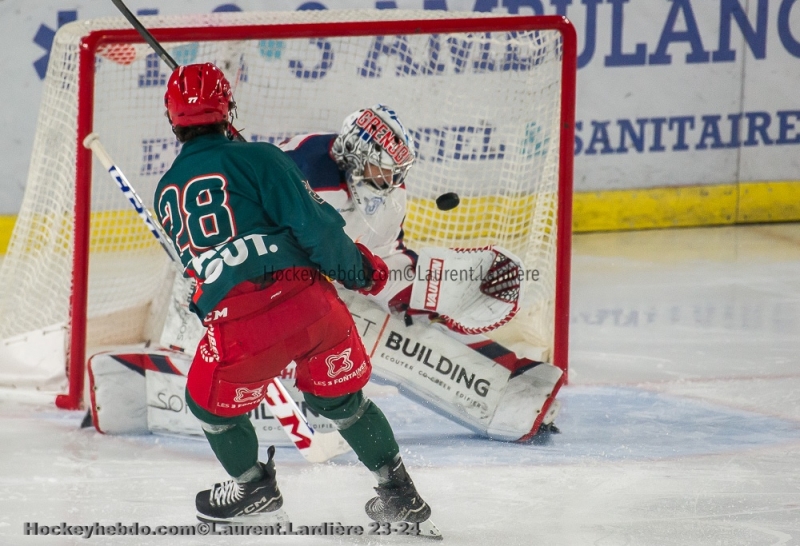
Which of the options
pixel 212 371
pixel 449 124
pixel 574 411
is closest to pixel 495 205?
pixel 449 124

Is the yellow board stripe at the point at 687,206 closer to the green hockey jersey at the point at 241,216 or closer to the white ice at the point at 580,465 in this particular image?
the white ice at the point at 580,465

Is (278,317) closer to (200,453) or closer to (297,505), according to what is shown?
(297,505)

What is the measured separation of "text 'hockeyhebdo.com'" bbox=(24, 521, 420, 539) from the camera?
2.54 meters

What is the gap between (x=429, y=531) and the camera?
8.27 feet

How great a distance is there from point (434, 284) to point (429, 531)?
2.64ft

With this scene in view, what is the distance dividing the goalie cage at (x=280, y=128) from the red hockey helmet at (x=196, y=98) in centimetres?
99

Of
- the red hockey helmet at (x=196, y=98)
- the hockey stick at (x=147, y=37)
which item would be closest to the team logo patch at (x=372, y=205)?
the hockey stick at (x=147, y=37)

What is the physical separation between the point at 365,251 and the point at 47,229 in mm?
1589

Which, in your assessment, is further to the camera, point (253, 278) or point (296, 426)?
point (296, 426)

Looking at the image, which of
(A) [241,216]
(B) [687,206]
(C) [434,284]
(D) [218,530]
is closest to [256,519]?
(D) [218,530]

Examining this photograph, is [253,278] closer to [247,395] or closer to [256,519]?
[247,395]

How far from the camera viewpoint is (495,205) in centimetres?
411

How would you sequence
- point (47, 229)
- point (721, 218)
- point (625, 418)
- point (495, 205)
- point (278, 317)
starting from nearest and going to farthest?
point (278, 317) → point (625, 418) → point (47, 229) → point (495, 205) → point (721, 218)

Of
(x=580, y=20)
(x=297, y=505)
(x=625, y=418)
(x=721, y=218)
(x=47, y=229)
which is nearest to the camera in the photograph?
(x=297, y=505)
